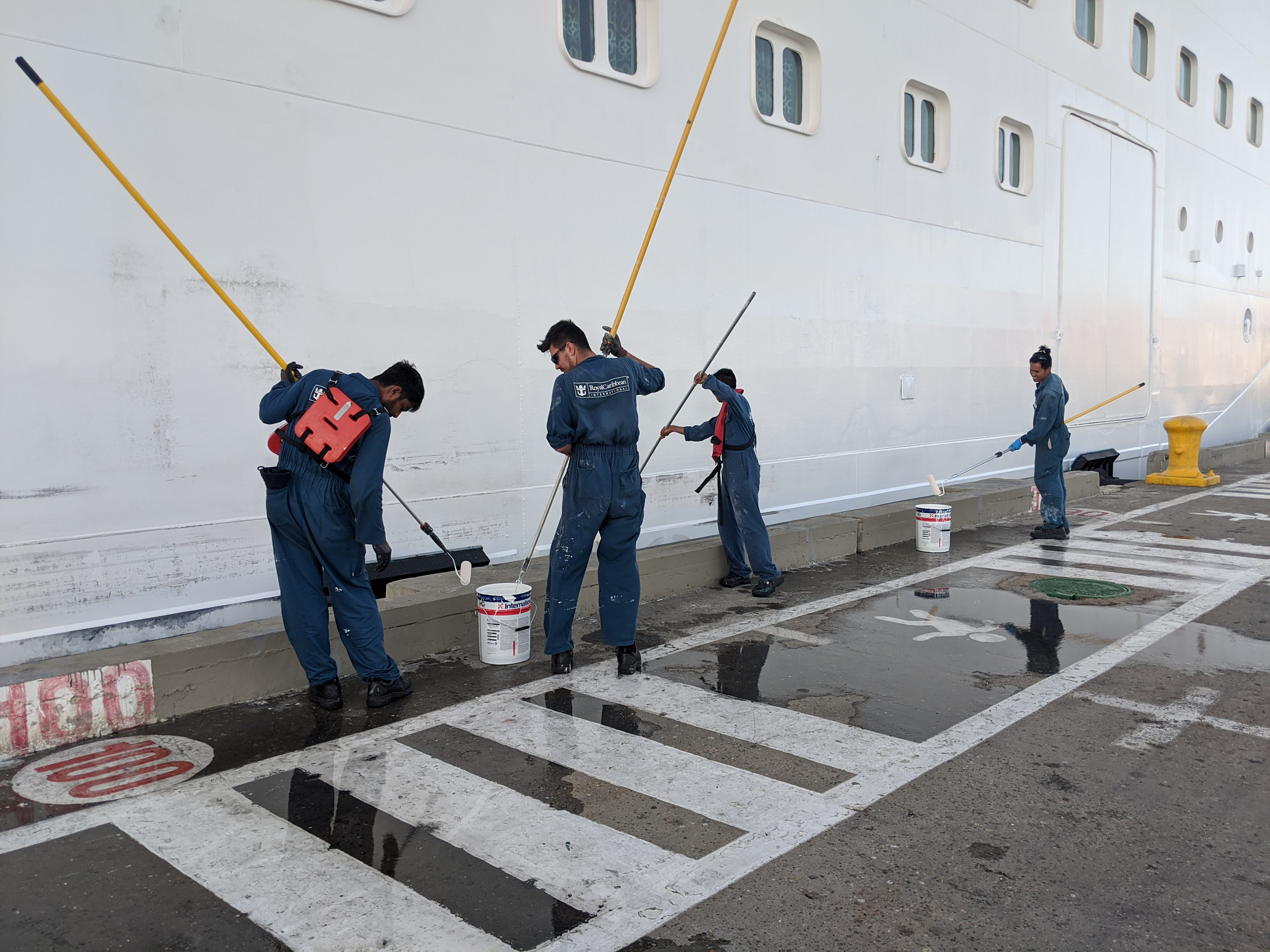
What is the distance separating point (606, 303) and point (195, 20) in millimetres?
3617

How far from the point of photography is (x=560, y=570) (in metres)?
5.49

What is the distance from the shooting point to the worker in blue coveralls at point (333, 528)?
473 centimetres

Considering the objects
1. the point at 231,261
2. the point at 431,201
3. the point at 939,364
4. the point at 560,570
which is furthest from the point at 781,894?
the point at 939,364

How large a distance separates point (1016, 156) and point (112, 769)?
13503mm

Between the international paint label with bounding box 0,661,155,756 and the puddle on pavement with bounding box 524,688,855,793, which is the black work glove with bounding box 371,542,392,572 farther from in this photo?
the international paint label with bounding box 0,661,155,756

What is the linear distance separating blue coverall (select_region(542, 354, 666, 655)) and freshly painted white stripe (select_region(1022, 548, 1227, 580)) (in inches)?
204

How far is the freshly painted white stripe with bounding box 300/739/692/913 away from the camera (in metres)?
3.26

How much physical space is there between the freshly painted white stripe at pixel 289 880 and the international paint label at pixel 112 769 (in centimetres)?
24

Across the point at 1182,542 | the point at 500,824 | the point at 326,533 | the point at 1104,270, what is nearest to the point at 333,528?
the point at 326,533

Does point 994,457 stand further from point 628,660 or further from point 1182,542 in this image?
point 628,660

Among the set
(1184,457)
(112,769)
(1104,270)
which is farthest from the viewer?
(1104,270)

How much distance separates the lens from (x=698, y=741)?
4523mm

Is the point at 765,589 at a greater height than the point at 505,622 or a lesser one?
lesser

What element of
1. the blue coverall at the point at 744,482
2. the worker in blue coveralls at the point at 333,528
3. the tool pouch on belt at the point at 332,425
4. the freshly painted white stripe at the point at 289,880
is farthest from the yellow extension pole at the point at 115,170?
the blue coverall at the point at 744,482
